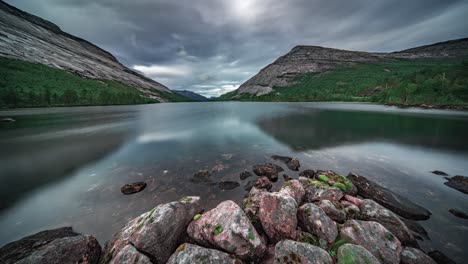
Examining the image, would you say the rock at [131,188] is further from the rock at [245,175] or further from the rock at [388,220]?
the rock at [388,220]

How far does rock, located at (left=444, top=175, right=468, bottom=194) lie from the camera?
897 centimetres

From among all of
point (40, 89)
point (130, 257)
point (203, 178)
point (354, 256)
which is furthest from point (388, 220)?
point (40, 89)

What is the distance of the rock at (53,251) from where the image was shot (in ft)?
14.4

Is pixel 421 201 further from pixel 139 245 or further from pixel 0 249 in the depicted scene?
pixel 0 249

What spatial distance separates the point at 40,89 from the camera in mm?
80625

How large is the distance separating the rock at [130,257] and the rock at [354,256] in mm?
5395

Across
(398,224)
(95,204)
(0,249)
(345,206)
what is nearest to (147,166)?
→ (95,204)

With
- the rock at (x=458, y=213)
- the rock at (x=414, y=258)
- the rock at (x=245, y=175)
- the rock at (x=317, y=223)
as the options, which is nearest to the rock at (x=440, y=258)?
the rock at (x=414, y=258)

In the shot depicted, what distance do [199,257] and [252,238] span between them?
5.45 feet

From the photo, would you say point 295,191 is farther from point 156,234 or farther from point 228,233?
point 156,234

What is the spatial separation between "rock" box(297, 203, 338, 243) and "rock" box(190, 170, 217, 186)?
586 cm

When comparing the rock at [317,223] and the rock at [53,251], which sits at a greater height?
the rock at [317,223]

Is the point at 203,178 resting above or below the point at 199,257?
below

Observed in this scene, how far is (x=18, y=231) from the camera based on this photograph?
6484 mm
